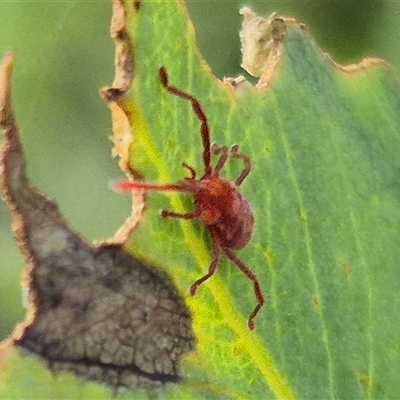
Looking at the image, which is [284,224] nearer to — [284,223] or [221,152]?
[284,223]

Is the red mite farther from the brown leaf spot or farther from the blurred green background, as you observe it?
the blurred green background

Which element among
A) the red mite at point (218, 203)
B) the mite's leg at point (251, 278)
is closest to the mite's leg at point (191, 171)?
the red mite at point (218, 203)

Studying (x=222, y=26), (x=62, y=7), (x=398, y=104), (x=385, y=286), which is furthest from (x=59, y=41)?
(x=385, y=286)

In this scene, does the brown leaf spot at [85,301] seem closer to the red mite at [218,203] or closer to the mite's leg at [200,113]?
the red mite at [218,203]

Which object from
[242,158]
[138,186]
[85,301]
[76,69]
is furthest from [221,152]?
[76,69]

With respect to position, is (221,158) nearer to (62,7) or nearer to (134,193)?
(134,193)

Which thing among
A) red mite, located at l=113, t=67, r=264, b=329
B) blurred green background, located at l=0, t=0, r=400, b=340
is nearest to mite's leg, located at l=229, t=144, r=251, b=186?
red mite, located at l=113, t=67, r=264, b=329
